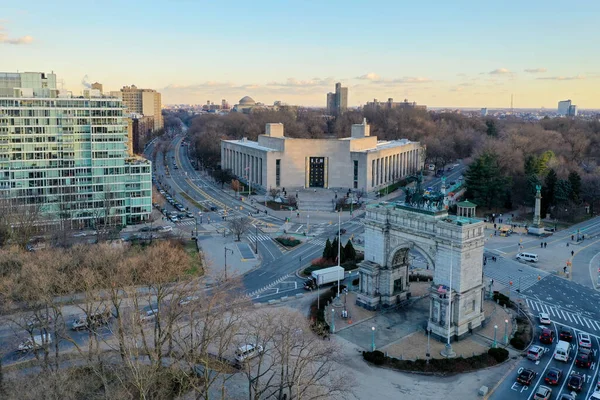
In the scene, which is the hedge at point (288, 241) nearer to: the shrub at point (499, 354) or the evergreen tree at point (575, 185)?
the shrub at point (499, 354)

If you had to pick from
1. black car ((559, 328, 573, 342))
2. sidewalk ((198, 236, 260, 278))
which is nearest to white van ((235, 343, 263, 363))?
sidewalk ((198, 236, 260, 278))

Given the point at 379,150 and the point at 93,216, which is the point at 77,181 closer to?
the point at 93,216

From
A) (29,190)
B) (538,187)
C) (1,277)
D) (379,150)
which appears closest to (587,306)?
(538,187)

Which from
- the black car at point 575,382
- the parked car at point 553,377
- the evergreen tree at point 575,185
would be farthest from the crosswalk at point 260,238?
the evergreen tree at point 575,185

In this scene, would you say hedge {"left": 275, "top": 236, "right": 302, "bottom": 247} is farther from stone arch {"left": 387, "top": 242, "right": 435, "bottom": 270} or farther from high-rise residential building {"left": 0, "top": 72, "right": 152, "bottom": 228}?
stone arch {"left": 387, "top": 242, "right": 435, "bottom": 270}

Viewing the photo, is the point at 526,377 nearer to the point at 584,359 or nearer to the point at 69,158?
the point at 584,359

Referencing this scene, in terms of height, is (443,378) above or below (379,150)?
below
